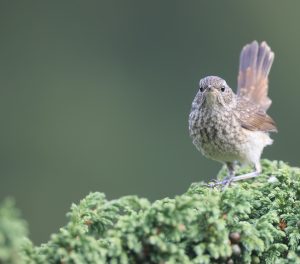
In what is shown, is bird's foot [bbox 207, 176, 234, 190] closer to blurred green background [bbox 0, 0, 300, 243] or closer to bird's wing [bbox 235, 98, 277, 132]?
bird's wing [bbox 235, 98, 277, 132]

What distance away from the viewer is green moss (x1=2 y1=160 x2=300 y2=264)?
2904 millimetres

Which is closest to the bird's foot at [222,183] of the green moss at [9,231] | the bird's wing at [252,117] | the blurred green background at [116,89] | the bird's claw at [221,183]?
the bird's claw at [221,183]

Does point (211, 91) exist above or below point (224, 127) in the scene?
above

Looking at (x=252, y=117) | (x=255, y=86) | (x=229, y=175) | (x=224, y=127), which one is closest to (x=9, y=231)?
(x=229, y=175)

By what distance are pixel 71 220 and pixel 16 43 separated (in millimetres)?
12427

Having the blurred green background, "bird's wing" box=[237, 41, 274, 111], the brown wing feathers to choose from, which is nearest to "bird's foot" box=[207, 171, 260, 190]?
the brown wing feathers

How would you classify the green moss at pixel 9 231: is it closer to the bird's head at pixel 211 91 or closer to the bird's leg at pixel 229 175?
the bird's leg at pixel 229 175

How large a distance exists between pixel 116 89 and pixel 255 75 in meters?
6.98

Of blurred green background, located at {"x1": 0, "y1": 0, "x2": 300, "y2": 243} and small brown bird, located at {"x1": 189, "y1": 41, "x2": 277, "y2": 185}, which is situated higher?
blurred green background, located at {"x1": 0, "y1": 0, "x2": 300, "y2": 243}

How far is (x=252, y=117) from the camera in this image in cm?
624

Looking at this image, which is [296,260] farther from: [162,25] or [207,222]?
[162,25]

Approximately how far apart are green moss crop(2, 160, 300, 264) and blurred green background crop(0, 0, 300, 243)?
7715mm

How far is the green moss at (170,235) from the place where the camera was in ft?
9.53

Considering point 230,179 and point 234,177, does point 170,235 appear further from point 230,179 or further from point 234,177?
point 234,177
